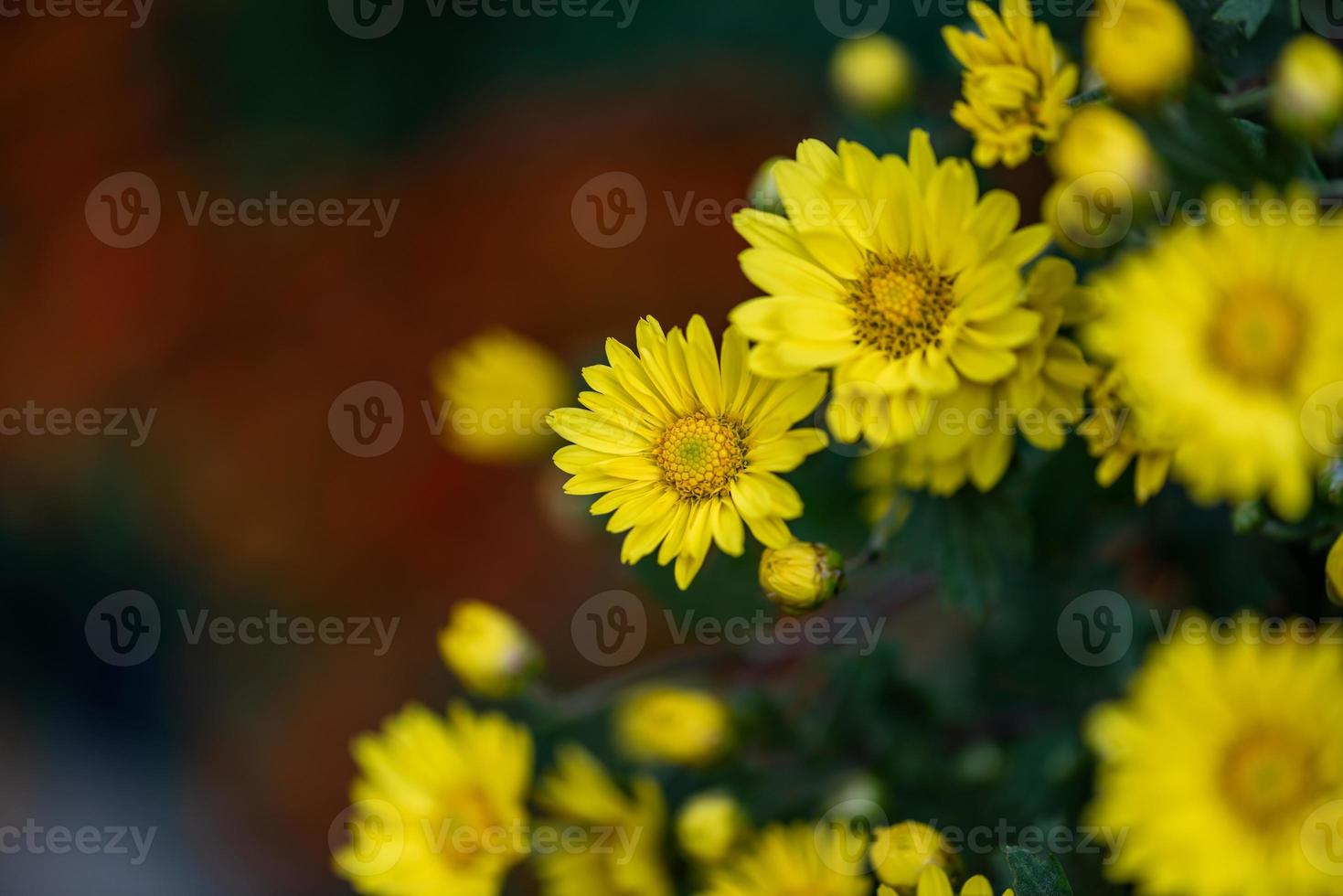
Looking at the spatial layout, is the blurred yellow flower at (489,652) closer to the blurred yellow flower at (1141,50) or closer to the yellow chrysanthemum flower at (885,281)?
the yellow chrysanthemum flower at (885,281)

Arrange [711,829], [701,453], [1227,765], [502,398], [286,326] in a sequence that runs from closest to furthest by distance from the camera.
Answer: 1. [701,453]
2. [1227,765]
3. [711,829]
4. [502,398]
5. [286,326]

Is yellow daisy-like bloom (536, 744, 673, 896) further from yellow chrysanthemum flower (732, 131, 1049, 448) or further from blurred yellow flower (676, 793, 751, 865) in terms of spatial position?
yellow chrysanthemum flower (732, 131, 1049, 448)

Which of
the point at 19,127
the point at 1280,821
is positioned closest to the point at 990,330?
the point at 1280,821

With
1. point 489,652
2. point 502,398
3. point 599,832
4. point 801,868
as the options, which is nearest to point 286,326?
point 502,398

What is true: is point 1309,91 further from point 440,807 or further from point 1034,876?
point 440,807

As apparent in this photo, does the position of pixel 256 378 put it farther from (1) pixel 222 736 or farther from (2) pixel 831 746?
(2) pixel 831 746

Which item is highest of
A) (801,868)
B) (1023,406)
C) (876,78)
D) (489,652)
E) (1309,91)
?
(876,78)
